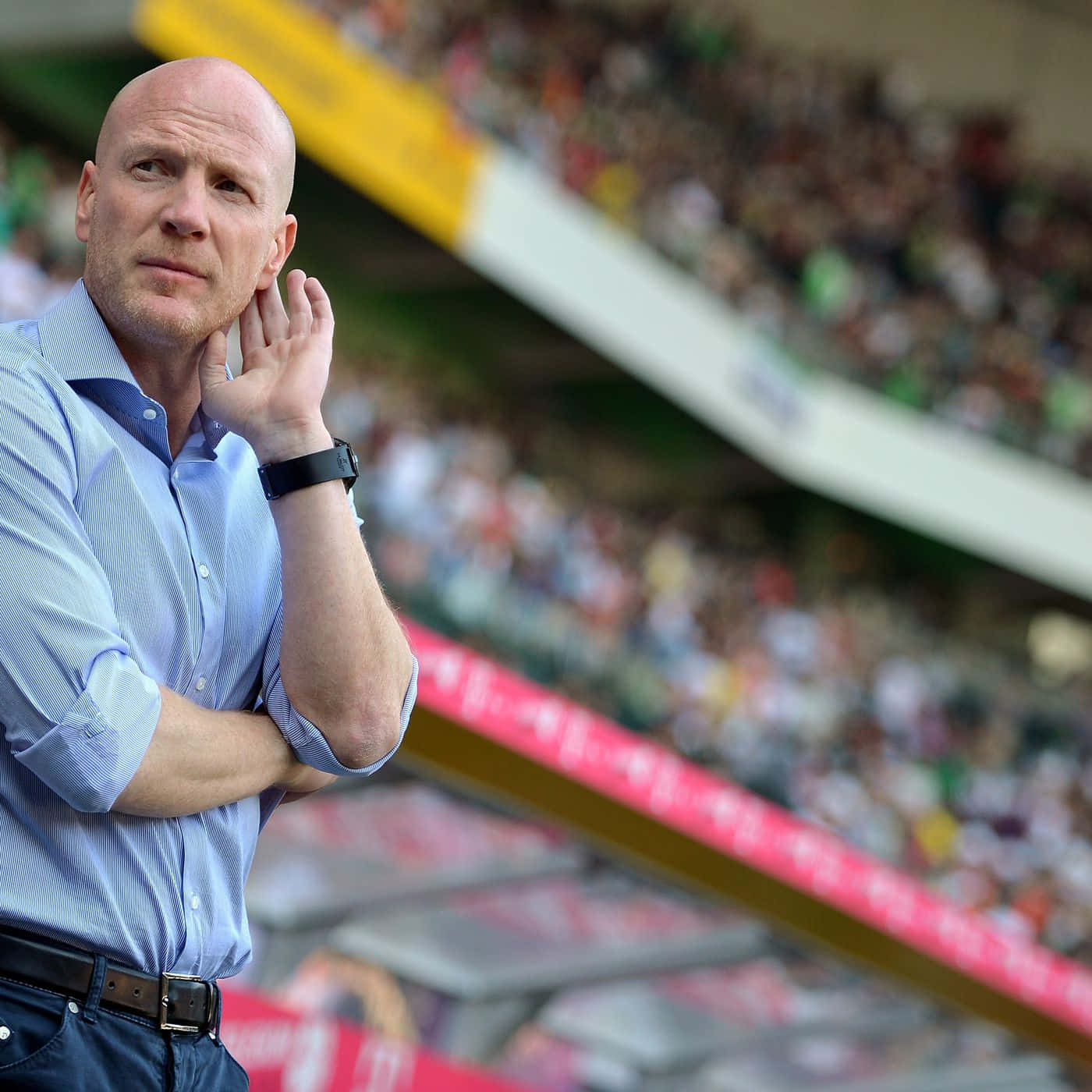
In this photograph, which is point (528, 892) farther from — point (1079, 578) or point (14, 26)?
point (1079, 578)

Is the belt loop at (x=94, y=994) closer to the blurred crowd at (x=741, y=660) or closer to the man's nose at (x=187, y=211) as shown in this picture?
the man's nose at (x=187, y=211)

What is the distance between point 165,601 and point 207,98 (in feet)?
1.59

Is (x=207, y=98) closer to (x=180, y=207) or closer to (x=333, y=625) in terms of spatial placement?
(x=180, y=207)

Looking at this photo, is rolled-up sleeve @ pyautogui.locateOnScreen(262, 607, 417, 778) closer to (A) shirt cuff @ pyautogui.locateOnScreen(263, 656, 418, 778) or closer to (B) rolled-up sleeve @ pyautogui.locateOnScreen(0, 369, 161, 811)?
(A) shirt cuff @ pyautogui.locateOnScreen(263, 656, 418, 778)

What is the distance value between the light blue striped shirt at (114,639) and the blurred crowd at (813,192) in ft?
40.3

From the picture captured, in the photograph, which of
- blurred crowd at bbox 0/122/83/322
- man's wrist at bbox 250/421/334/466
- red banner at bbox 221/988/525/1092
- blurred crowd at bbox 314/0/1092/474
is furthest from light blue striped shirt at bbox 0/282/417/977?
blurred crowd at bbox 314/0/1092/474

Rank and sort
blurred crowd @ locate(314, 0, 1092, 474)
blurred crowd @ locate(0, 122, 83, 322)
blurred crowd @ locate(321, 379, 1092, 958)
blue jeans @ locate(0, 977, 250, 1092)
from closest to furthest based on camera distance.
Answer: blue jeans @ locate(0, 977, 250, 1092) < blurred crowd @ locate(0, 122, 83, 322) < blurred crowd @ locate(321, 379, 1092, 958) < blurred crowd @ locate(314, 0, 1092, 474)

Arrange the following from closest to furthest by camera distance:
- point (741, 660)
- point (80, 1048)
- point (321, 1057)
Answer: point (80, 1048)
point (321, 1057)
point (741, 660)

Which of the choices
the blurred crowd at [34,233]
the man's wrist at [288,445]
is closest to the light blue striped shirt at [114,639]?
the man's wrist at [288,445]

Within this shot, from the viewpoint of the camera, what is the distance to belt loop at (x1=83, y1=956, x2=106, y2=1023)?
146cm

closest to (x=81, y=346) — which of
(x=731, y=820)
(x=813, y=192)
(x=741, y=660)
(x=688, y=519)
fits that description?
(x=731, y=820)

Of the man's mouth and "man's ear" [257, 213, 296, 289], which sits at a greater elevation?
"man's ear" [257, 213, 296, 289]

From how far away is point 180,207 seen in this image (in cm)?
157

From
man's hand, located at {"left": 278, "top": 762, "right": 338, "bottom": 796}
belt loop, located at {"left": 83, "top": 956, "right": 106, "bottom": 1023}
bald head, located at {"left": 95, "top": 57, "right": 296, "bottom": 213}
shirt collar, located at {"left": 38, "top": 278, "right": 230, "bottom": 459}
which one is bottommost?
belt loop, located at {"left": 83, "top": 956, "right": 106, "bottom": 1023}
